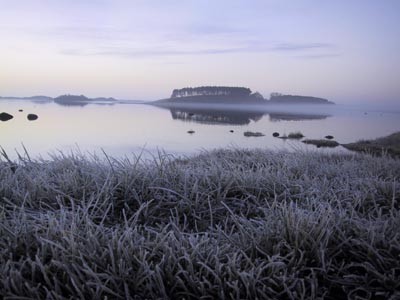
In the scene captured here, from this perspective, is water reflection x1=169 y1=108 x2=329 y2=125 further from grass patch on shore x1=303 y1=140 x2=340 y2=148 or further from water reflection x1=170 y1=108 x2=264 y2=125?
grass patch on shore x1=303 y1=140 x2=340 y2=148

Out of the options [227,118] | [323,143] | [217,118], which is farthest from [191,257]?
[217,118]

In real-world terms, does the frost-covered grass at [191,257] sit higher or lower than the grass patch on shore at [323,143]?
higher

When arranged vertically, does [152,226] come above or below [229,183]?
below

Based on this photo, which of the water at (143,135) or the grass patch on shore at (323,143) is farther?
the grass patch on shore at (323,143)

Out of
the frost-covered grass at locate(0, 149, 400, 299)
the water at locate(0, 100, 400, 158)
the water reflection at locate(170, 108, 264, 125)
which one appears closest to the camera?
the frost-covered grass at locate(0, 149, 400, 299)

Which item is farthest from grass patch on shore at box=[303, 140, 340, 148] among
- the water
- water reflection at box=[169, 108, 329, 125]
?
water reflection at box=[169, 108, 329, 125]

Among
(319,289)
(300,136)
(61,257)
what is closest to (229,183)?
(319,289)

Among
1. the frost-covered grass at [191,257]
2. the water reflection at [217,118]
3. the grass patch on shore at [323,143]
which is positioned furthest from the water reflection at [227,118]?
the frost-covered grass at [191,257]

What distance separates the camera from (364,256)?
8.61ft

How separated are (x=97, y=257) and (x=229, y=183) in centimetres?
204

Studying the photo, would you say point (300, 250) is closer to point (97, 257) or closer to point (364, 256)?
point (364, 256)

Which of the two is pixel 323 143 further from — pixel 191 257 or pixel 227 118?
pixel 227 118

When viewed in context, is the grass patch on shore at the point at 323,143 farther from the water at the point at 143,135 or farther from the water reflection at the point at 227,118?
the water reflection at the point at 227,118

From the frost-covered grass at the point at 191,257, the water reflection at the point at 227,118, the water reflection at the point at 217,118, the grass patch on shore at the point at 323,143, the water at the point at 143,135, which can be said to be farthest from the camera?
the water reflection at the point at 227,118
